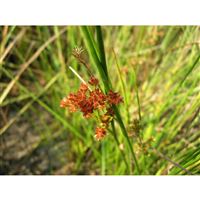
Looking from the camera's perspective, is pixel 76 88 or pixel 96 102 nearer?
pixel 96 102

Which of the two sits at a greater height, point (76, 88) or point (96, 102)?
point (76, 88)

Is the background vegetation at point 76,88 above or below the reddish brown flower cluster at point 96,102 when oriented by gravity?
above

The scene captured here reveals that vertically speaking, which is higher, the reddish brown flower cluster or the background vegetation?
the background vegetation

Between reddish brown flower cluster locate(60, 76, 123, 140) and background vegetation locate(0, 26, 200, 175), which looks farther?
background vegetation locate(0, 26, 200, 175)

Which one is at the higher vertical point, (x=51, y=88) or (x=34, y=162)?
(x=51, y=88)

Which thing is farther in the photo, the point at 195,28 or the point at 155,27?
the point at 155,27

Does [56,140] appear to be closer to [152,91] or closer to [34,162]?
[34,162]

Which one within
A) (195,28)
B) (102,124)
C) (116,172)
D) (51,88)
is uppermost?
(51,88)

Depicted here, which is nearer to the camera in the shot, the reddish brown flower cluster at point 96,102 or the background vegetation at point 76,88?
the reddish brown flower cluster at point 96,102
